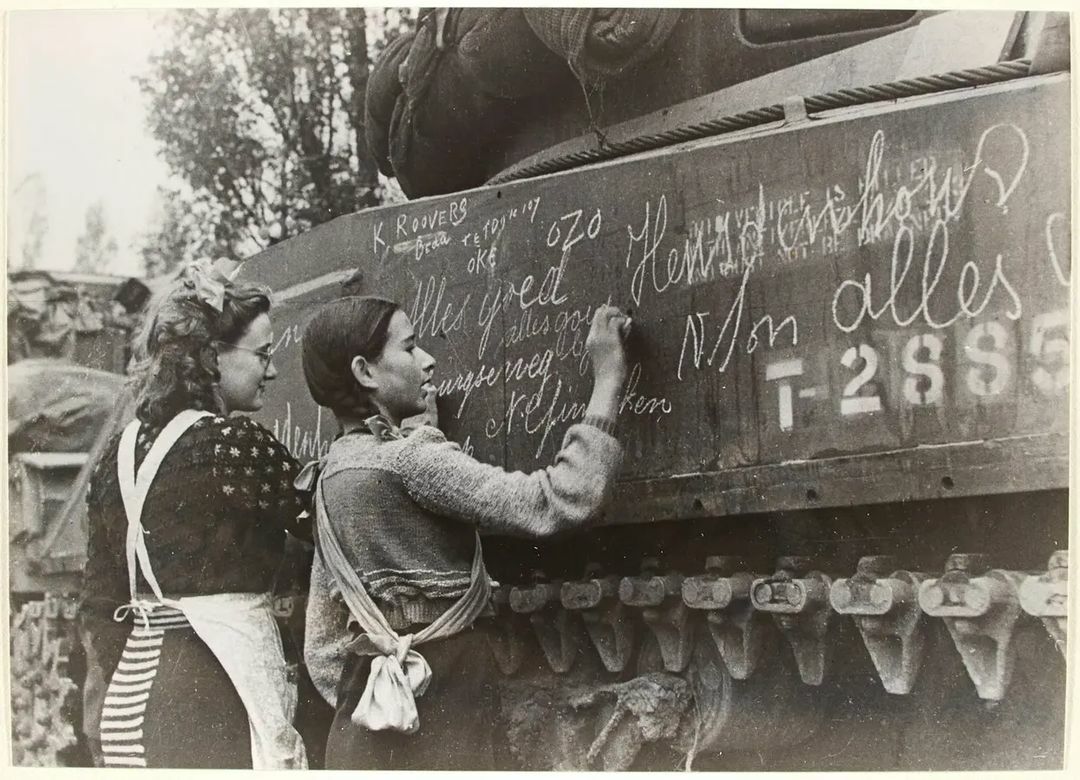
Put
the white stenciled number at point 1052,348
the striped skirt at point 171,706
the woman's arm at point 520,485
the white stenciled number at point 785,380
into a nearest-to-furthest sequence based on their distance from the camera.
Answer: the white stenciled number at point 1052,348, the white stenciled number at point 785,380, the woman's arm at point 520,485, the striped skirt at point 171,706

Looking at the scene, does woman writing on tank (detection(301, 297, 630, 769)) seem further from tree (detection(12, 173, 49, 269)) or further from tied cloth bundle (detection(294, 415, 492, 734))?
tree (detection(12, 173, 49, 269))

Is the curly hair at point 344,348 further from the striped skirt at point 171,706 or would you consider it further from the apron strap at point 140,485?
the striped skirt at point 171,706

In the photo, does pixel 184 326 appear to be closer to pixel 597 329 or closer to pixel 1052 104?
pixel 597 329

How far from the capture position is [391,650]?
15.4 feet

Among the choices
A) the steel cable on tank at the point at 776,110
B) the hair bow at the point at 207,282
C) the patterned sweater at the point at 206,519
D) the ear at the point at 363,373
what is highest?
the steel cable on tank at the point at 776,110

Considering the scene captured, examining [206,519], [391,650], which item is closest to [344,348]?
[206,519]

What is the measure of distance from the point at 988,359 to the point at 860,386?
39 cm

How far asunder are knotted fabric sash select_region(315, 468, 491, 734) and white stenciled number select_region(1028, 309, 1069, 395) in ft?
6.38

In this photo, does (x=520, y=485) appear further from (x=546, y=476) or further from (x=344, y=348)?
(x=344, y=348)

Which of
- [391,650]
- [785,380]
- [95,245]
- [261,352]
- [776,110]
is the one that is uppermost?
[776,110]

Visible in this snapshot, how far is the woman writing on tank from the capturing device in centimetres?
459

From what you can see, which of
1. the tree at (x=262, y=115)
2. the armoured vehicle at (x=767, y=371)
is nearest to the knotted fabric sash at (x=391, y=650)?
the armoured vehicle at (x=767, y=371)

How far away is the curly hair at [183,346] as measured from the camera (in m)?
5.13

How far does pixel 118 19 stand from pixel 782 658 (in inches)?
129
